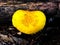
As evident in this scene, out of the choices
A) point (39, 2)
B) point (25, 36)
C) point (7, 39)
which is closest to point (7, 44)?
point (7, 39)

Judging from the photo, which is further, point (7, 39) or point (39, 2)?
point (39, 2)

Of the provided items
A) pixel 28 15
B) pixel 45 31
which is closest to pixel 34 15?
pixel 28 15

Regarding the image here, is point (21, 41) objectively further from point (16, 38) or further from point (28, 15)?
point (28, 15)

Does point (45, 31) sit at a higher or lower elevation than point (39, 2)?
lower

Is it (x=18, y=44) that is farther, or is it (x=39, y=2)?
(x=39, y=2)

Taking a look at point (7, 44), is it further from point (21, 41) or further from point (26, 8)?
point (26, 8)
